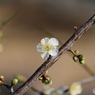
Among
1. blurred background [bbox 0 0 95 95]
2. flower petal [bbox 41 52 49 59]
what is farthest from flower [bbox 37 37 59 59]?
blurred background [bbox 0 0 95 95]

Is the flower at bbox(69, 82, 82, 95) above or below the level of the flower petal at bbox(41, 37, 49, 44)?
below

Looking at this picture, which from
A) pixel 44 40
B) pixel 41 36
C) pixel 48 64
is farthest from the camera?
pixel 41 36

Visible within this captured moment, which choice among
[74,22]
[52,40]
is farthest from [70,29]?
[52,40]

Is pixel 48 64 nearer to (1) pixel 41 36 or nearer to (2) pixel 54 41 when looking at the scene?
(2) pixel 54 41

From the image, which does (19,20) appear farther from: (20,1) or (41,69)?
(41,69)

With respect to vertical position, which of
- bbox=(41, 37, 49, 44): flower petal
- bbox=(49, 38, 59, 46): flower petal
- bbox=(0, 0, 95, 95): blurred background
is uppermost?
bbox=(49, 38, 59, 46): flower petal

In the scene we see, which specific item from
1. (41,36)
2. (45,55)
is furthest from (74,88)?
(41,36)

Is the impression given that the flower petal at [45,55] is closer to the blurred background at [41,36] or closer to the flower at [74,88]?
the flower at [74,88]

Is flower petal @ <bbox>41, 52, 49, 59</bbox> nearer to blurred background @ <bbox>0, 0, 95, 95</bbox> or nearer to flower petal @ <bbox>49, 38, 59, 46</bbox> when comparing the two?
flower petal @ <bbox>49, 38, 59, 46</bbox>

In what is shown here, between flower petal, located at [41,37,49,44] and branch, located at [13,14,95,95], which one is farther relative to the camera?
flower petal, located at [41,37,49,44]
